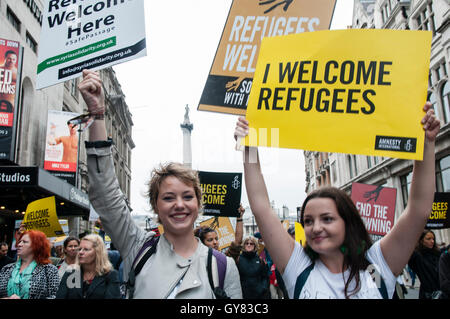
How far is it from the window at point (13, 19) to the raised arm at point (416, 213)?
20772 millimetres

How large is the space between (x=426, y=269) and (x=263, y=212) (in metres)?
4.95

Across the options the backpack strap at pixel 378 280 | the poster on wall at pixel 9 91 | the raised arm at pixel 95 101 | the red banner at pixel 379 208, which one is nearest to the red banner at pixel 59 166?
the poster on wall at pixel 9 91

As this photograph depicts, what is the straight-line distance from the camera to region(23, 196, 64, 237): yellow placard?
730cm

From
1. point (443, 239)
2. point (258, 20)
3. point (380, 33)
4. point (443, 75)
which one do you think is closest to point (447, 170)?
point (443, 239)

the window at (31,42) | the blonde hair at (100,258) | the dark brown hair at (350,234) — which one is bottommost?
the blonde hair at (100,258)

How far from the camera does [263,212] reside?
91.4 inches

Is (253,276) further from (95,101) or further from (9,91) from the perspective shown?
(9,91)

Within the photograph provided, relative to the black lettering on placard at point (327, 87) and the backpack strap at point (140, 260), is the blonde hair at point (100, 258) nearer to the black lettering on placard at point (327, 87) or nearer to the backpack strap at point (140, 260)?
the backpack strap at point (140, 260)

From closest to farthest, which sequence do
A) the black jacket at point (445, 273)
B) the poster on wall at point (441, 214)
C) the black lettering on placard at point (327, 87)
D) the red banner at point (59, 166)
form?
the black lettering on placard at point (327, 87) < the black jacket at point (445, 273) < the poster on wall at point (441, 214) < the red banner at point (59, 166)

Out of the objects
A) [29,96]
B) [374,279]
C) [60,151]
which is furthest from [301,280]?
[29,96]

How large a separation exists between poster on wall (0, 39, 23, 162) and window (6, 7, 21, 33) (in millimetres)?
4103

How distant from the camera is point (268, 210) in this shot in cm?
234

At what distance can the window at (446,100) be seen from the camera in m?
18.2

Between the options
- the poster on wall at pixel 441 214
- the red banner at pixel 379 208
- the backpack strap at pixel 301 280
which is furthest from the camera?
the poster on wall at pixel 441 214
